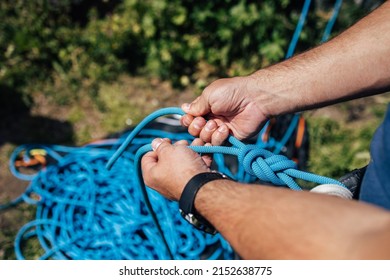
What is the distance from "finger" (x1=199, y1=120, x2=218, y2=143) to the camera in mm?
1720

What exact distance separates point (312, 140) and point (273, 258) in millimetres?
2265

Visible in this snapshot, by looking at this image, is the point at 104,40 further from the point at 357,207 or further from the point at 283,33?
the point at 357,207

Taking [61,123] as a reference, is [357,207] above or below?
above

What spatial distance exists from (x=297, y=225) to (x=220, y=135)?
2.50 ft

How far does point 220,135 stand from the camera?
1699 mm

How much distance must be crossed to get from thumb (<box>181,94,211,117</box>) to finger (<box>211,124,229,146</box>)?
0.10 meters

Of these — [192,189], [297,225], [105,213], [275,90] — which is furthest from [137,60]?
[297,225]

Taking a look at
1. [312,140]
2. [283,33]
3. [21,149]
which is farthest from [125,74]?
[312,140]

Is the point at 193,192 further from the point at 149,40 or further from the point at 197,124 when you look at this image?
the point at 149,40

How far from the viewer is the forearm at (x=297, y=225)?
90 cm

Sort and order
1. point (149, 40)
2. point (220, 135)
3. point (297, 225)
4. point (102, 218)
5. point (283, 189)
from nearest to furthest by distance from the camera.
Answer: point (297, 225)
point (283, 189)
point (220, 135)
point (102, 218)
point (149, 40)

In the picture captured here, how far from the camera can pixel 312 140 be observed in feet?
10.3

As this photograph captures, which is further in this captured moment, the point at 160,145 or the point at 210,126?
the point at 210,126

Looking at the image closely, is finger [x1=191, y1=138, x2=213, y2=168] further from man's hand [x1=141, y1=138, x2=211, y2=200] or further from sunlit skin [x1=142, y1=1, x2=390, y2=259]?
man's hand [x1=141, y1=138, x2=211, y2=200]
